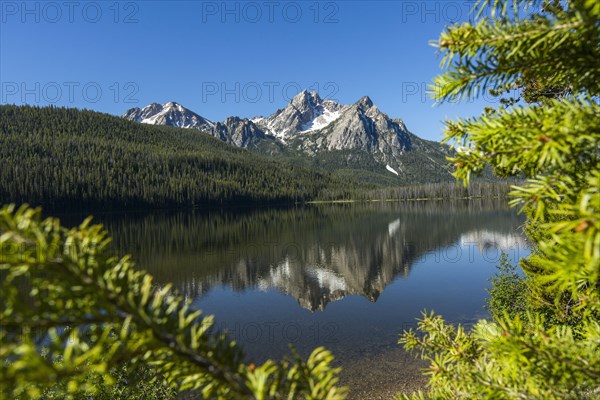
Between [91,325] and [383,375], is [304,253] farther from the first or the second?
[91,325]

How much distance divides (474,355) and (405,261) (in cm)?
5998

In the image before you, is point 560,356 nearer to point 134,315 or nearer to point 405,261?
point 134,315

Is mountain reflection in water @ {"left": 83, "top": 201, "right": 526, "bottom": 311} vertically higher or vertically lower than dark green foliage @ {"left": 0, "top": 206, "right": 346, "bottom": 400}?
lower

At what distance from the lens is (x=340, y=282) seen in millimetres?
47125

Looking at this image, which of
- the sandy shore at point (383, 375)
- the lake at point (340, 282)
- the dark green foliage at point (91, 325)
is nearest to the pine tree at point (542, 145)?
the dark green foliage at point (91, 325)

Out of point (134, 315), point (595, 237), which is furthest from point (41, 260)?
point (595, 237)

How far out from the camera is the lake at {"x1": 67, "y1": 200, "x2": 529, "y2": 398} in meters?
26.7

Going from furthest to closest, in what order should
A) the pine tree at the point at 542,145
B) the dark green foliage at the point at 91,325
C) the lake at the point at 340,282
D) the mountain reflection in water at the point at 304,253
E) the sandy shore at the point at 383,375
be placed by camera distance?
the mountain reflection in water at the point at 304,253 < the lake at the point at 340,282 < the sandy shore at the point at 383,375 < the pine tree at the point at 542,145 < the dark green foliage at the point at 91,325

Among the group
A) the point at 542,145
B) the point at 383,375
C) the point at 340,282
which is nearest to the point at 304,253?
the point at 340,282

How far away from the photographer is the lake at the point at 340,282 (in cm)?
2666

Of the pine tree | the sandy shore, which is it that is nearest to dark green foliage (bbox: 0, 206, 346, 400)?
the pine tree

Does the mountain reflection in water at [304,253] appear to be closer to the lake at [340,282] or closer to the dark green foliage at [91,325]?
the lake at [340,282]

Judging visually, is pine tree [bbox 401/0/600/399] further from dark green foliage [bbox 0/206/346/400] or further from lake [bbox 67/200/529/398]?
lake [bbox 67/200/529/398]

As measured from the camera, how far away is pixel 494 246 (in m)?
64.0
